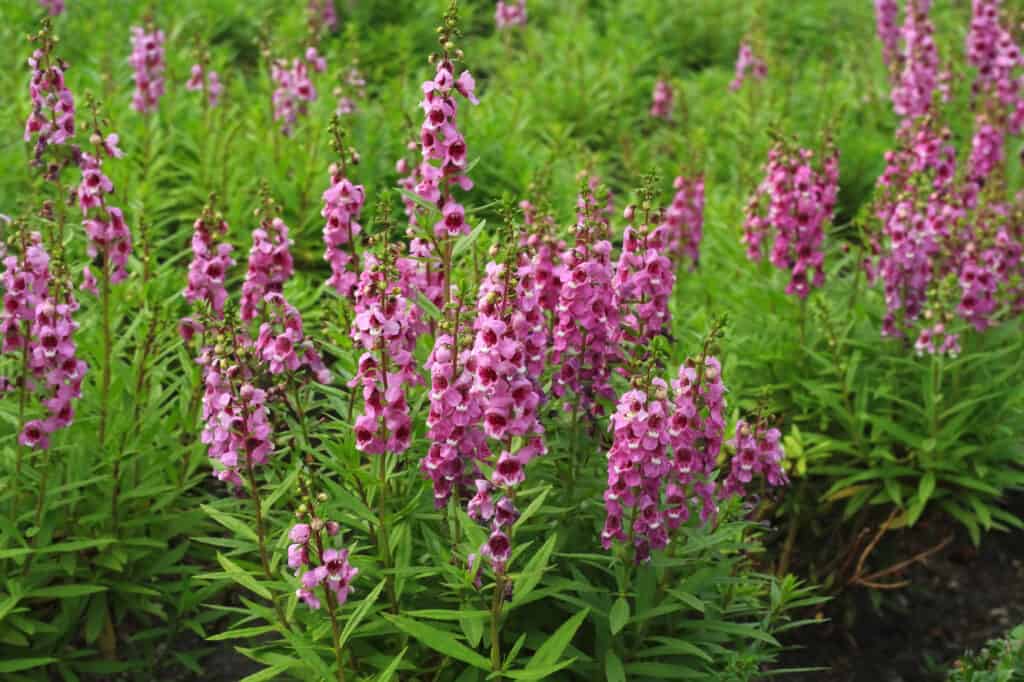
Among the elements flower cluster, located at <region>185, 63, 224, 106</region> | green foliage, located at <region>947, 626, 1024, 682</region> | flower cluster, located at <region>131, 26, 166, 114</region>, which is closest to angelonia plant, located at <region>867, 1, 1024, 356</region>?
green foliage, located at <region>947, 626, 1024, 682</region>

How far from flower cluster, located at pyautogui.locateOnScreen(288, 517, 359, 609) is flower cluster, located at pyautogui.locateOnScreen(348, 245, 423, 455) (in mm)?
323

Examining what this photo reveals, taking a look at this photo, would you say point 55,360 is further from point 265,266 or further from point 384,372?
point 384,372

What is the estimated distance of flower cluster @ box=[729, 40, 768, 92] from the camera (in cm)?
934

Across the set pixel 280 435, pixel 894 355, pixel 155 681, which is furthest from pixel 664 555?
pixel 894 355

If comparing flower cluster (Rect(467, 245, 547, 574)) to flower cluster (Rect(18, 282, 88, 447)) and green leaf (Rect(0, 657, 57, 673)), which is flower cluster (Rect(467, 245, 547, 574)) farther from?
green leaf (Rect(0, 657, 57, 673))

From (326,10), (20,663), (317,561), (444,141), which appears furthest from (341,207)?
(326,10)

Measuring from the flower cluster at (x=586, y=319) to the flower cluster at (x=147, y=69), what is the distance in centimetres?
482

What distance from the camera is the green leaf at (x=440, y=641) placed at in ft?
11.8

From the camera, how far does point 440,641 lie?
3.62m

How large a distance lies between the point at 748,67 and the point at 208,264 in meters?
6.59

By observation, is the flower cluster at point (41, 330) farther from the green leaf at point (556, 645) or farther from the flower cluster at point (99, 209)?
the green leaf at point (556, 645)

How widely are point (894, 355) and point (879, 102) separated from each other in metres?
4.63

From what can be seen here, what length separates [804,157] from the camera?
5.68 metres

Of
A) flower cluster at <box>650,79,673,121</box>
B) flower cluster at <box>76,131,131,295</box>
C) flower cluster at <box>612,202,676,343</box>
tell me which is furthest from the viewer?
flower cluster at <box>650,79,673,121</box>
